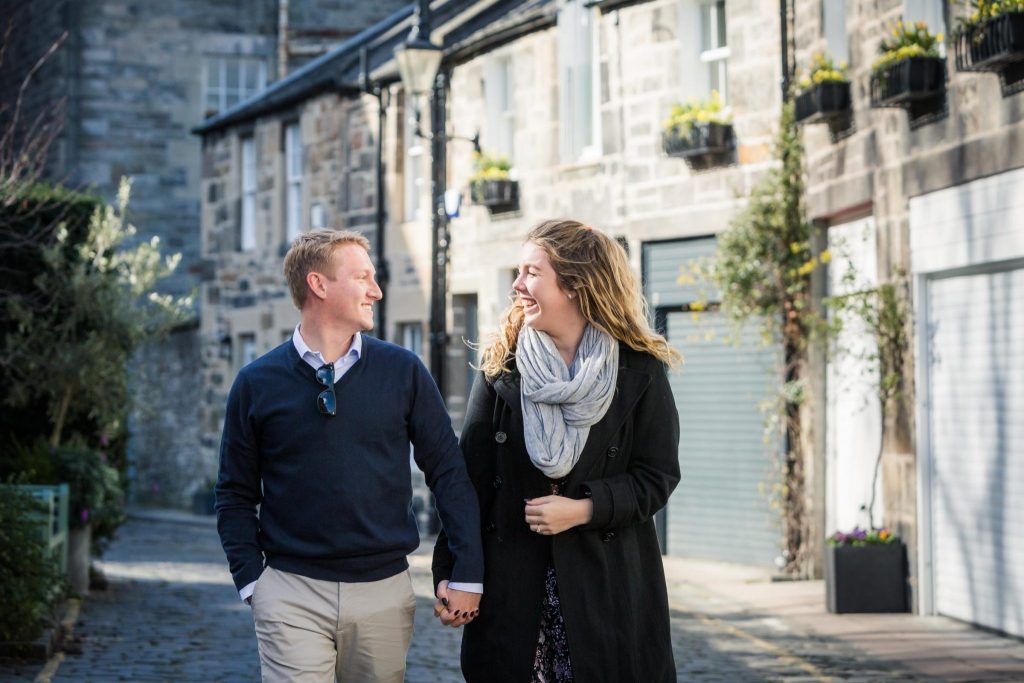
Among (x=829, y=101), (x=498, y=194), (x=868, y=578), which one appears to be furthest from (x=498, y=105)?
(x=868, y=578)

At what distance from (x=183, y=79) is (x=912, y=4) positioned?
2061 centimetres

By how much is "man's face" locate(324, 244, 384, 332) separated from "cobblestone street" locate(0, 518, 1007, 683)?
4.61m

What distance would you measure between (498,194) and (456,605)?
48.0ft

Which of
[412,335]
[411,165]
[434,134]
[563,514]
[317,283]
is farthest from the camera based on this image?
[412,335]

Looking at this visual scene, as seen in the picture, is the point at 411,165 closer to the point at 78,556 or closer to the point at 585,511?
the point at 78,556

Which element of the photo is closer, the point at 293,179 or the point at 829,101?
the point at 829,101

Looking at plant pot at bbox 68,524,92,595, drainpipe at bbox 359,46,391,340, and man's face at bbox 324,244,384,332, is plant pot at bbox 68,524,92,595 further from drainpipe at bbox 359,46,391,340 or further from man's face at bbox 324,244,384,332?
drainpipe at bbox 359,46,391,340

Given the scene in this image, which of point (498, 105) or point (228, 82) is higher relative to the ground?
point (228, 82)

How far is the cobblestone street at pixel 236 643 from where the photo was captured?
30.8ft

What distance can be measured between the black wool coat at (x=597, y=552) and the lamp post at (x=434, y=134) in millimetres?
11872

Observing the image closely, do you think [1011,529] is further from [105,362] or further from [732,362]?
[105,362]

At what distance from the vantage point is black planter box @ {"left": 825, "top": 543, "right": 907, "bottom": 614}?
39.7 feet

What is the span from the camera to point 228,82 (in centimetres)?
3111

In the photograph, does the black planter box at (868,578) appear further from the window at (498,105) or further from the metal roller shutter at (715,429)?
the window at (498,105)
